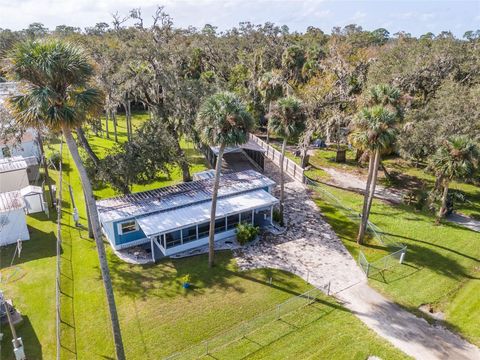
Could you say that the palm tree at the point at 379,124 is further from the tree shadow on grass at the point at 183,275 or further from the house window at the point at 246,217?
the tree shadow on grass at the point at 183,275

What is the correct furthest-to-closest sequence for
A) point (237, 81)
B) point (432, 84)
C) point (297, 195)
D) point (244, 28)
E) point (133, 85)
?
point (244, 28)
point (237, 81)
point (432, 84)
point (297, 195)
point (133, 85)

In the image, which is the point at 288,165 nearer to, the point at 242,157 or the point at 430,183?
the point at 242,157

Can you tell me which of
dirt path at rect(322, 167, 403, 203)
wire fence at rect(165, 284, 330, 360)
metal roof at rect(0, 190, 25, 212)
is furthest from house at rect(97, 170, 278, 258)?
dirt path at rect(322, 167, 403, 203)

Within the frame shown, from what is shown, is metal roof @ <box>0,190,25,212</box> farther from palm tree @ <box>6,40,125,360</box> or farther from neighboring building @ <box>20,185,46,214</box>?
palm tree @ <box>6,40,125,360</box>

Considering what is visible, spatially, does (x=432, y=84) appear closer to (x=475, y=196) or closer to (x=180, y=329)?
(x=475, y=196)

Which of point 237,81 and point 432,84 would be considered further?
point 237,81

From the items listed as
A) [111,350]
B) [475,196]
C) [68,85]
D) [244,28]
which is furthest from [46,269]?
[244,28]
